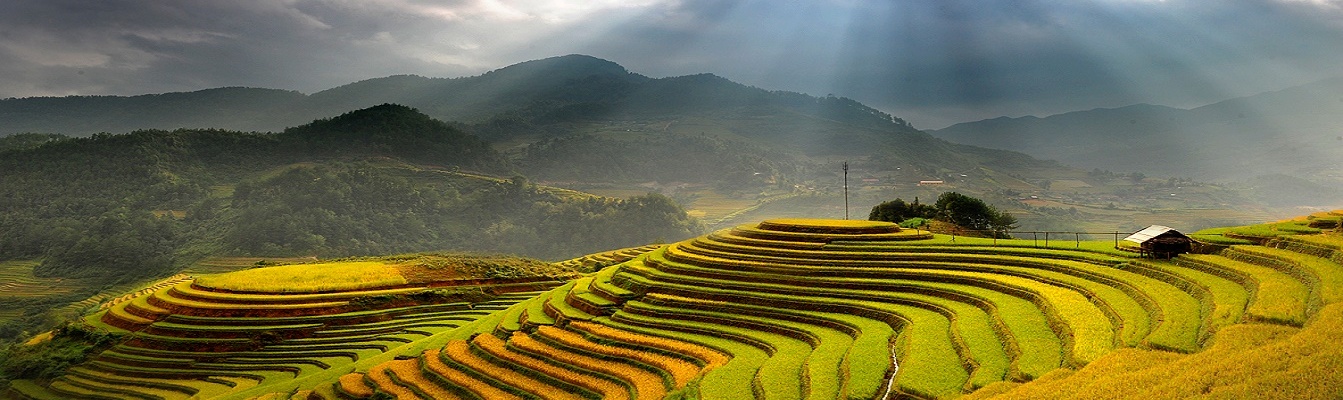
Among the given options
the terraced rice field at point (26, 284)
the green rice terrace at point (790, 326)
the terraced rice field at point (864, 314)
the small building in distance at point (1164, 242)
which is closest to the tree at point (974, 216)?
the green rice terrace at point (790, 326)

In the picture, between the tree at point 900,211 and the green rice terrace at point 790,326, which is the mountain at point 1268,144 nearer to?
the tree at point 900,211

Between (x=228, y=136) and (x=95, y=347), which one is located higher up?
(x=228, y=136)

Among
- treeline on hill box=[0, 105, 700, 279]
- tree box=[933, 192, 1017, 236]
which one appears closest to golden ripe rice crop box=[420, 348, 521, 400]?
tree box=[933, 192, 1017, 236]

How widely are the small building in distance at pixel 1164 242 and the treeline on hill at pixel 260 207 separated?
90.5 metres

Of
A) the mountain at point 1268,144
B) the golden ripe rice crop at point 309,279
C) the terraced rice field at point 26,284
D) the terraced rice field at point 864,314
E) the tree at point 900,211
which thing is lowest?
the terraced rice field at point 26,284

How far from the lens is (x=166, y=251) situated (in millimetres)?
89812

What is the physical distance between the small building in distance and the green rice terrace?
53 centimetres

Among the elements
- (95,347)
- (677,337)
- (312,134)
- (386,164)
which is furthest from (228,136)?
(677,337)

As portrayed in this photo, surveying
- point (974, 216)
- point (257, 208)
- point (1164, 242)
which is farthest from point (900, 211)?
point (257, 208)

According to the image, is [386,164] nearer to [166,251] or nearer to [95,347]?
[166,251]

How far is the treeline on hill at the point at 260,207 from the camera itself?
8975 cm

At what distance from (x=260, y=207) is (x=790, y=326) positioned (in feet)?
344

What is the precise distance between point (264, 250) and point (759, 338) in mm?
88945

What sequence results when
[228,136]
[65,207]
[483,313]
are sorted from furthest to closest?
1. [228,136]
2. [65,207]
3. [483,313]
